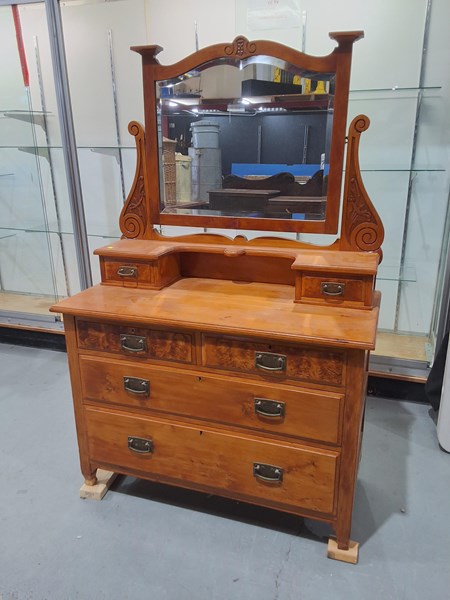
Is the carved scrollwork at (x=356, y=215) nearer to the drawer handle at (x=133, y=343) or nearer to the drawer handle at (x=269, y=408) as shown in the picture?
the drawer handle at (x=269, y=408)

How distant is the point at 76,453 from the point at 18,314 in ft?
4.26

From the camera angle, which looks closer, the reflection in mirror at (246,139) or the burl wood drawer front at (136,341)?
the burl wood drawer front at (136,341)

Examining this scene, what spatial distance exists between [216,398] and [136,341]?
307 mm

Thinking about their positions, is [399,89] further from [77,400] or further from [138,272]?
[77,400]

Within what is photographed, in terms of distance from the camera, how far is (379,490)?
1.70 m

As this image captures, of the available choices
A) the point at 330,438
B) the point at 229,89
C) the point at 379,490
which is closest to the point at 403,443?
the point at 379,490

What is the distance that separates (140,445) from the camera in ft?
5.00

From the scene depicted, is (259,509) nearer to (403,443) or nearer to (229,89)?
(403,443)

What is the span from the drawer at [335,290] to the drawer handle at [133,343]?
20.1 inches

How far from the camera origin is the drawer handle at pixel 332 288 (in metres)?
1.40

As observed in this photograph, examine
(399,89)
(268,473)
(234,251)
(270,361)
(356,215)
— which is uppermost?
(399,89)

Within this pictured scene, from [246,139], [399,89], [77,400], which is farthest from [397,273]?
[77,400]

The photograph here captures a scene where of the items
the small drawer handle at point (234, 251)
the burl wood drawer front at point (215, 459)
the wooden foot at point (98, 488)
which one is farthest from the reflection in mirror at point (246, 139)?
the wooden foot at point (98, 488)

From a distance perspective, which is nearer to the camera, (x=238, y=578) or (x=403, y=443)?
(x=238, y=578)
